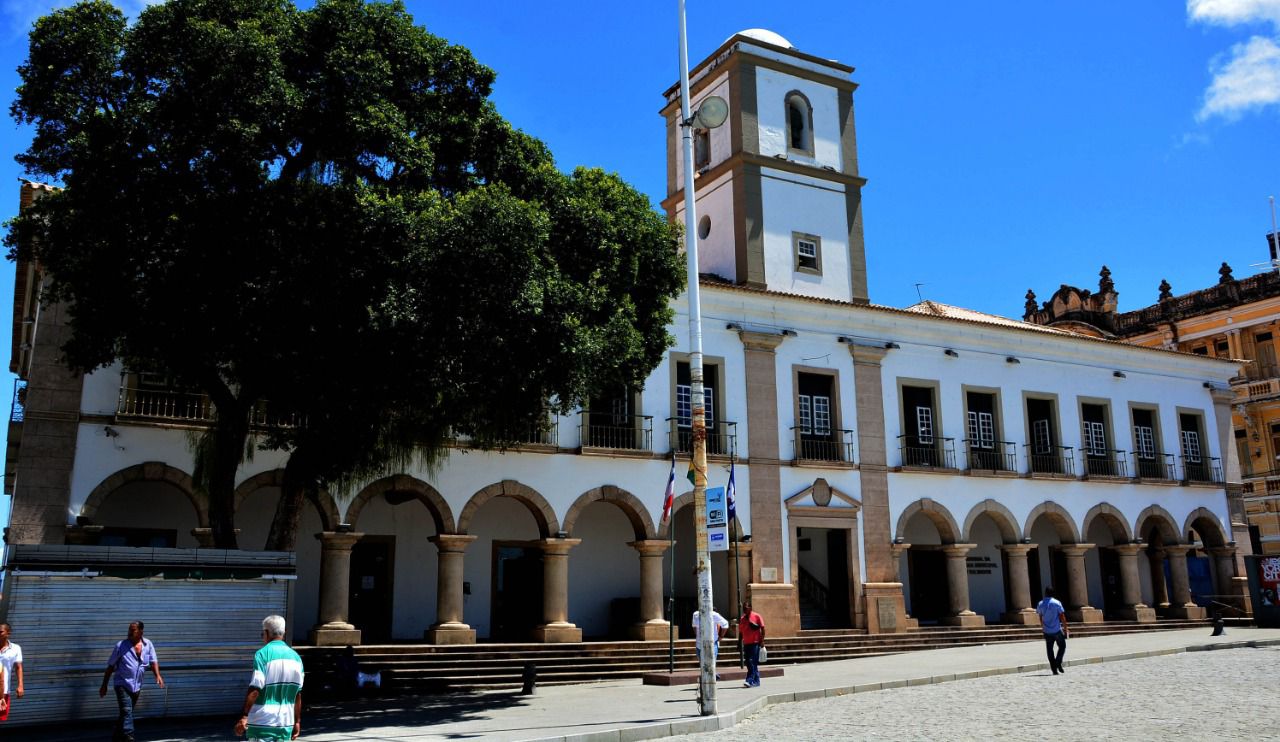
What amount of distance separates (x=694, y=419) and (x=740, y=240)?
12356mm

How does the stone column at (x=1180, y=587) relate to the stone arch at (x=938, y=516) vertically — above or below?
below

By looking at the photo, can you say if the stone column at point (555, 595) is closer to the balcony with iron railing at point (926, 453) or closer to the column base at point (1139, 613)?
the balcony with iron railing at point (926, 453)

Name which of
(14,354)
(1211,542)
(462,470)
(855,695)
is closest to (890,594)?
(855,695)

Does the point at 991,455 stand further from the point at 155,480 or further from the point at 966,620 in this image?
the point at 155,480

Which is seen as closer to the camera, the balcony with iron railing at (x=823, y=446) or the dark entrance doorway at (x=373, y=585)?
the dark entrance doorway at (x=373, y=585)

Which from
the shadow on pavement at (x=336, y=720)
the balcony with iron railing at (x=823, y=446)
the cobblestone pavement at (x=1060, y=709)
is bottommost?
Answer: the shadow on pavement at (x=336, y=720)

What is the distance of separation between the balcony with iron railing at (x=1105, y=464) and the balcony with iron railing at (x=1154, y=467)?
0.47 meters

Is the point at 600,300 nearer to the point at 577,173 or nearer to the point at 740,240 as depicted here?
the point at 577,173

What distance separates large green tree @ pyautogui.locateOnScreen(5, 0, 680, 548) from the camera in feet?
44.2

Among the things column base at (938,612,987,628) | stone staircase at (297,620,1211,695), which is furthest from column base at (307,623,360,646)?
column base at (938,612,987,628)

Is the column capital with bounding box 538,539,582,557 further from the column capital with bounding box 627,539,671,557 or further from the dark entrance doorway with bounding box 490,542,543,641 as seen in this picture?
the dark entrance doorway with bounding box 490,542,543,641

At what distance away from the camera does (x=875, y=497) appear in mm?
24438

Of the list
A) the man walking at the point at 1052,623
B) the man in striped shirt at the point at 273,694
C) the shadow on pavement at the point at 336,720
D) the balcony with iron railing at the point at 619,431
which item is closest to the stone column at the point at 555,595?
the balcony with iron railing at the point at 619,431

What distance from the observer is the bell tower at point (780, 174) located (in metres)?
25.6
